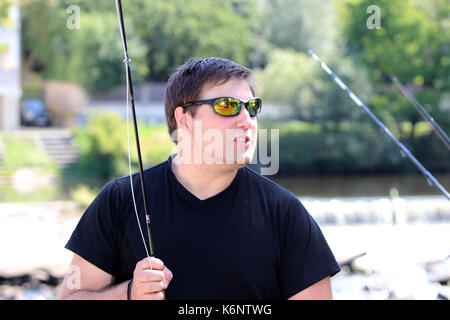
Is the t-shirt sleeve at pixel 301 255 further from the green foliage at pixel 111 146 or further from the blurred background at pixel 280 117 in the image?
the green foliage at pixel 111 146

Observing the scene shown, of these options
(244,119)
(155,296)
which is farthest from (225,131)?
(155,296)

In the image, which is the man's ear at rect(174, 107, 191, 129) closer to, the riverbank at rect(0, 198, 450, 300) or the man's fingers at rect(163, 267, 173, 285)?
the man's fingers at rect(163, 267, 173, 285)

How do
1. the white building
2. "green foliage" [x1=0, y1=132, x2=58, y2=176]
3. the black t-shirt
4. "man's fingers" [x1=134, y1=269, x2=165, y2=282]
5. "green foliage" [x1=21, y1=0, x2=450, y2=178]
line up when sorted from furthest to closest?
the white building
"green foliage" [x1=21, y1=0, x2=450, y2=178]
"green foliage" [x1=0, y1=132, x2=58, y2=176]
the black t-shirt
"man's fingers" [x1=134, y1=269, x2=165, y2=282]

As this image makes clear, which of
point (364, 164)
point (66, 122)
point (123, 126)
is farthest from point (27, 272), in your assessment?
point (66, 122)

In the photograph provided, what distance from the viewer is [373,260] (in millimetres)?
10805

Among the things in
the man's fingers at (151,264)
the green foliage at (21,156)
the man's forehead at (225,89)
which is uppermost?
the man's forehead at (225,89)

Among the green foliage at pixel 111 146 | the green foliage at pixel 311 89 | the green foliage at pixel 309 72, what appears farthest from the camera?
the green foliage at pixel 311 89

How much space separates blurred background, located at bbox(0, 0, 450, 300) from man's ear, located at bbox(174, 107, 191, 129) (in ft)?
3.10

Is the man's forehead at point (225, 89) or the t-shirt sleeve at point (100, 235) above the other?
the man's forehead at point (225, 89)

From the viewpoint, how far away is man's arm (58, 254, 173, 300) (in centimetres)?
209

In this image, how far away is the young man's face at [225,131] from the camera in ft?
7.43

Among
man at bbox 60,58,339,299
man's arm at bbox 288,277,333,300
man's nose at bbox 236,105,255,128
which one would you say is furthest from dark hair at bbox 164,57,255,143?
man's arm at bbox 288,277,333,300

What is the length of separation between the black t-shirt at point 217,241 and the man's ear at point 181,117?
10.6 inches

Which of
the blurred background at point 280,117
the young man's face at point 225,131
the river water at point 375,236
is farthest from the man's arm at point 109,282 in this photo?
the river water at point 375,236
